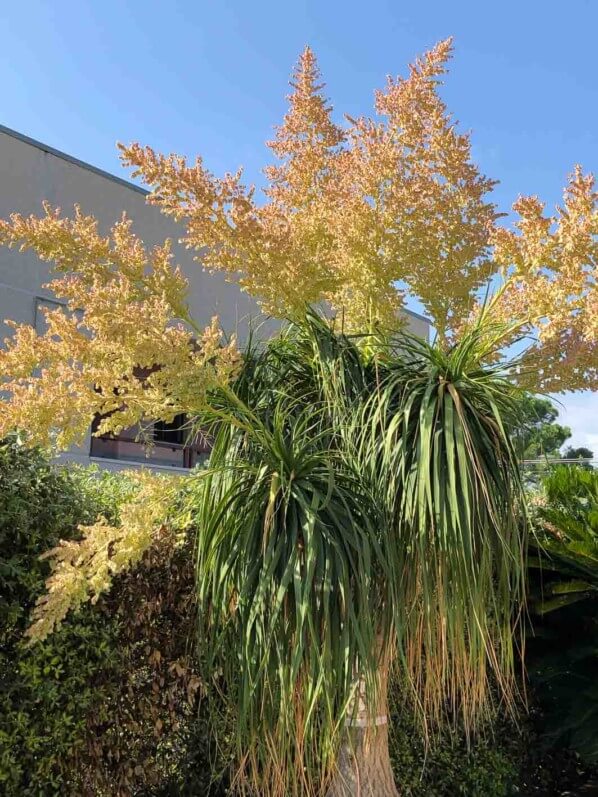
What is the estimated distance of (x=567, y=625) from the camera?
166 inches

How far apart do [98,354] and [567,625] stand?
10.8ft

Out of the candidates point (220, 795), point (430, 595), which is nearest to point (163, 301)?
point (430, 595)

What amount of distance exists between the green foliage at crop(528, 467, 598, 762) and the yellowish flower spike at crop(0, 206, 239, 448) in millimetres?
2461

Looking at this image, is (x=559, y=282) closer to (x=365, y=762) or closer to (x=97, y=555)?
(x=97, y=555)

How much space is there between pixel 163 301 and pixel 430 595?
4.21 feet

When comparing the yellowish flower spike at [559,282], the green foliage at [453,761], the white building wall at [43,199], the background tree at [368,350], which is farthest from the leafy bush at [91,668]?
the white building wall at [43,199]

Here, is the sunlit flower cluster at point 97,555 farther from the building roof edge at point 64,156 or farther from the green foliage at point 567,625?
the building roof edge at point 64,156

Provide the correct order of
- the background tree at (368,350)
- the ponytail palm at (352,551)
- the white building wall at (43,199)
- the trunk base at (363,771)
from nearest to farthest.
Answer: the background tree at (368,350), the ponytail palm at (352,551), the trunk base at (363,771), the white building wall at (43,199)

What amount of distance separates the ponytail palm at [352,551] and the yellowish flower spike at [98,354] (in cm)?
31

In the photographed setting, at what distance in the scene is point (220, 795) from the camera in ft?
10.5

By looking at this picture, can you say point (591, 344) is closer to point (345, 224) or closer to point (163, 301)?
point (345, 224)

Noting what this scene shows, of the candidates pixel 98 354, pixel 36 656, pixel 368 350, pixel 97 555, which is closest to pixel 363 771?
pixel 36 656

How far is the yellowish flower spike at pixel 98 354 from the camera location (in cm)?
203

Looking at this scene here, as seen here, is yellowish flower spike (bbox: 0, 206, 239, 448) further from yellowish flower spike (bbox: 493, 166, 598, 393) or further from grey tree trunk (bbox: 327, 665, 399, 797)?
grey tree trunk (bbox: 327, 665, 399, 797)
